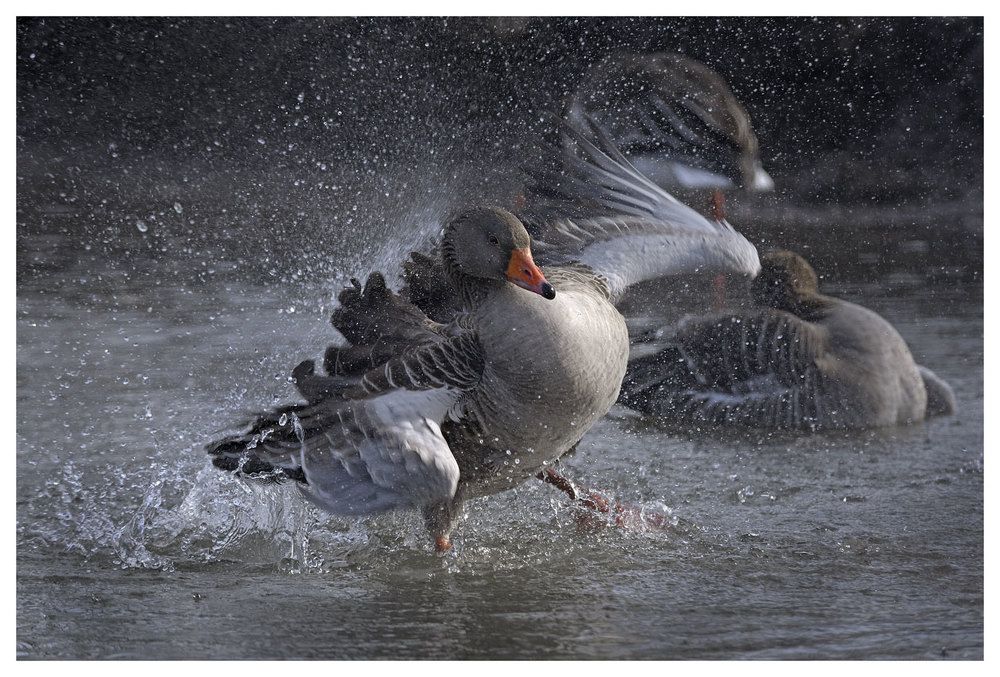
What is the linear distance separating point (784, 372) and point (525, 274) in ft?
6.18

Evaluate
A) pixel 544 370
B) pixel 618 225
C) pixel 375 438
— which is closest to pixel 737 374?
pixel 618 225

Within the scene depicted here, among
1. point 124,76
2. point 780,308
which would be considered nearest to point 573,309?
point 780,308

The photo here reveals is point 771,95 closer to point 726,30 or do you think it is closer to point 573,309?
point 726,30

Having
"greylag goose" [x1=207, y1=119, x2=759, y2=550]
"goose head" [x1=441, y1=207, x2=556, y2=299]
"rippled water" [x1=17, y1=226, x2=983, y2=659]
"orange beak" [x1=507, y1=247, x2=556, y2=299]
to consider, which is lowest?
"rippled water" [x1=17, y1=226, x2=983, y2=659]

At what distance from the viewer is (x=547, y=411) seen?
2.78 meters

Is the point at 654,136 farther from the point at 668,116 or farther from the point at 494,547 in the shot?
the point at 494,547

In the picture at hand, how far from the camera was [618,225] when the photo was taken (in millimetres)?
3535

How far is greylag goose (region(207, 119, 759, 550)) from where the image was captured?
106 inches

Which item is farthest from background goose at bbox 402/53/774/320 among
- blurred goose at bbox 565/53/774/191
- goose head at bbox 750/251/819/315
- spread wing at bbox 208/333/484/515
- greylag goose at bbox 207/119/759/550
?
spread wing at bbox 208/333/484/515

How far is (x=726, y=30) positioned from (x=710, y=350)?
323 cm

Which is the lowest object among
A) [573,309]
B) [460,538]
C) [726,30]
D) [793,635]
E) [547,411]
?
[793,635]

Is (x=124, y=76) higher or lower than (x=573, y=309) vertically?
higher

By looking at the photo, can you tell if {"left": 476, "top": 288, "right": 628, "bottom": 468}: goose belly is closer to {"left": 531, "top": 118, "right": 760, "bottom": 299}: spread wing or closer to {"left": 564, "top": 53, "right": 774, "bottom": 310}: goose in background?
{"left": 531, "top": 118, "right": 760, "bottom": 299}: spread wing

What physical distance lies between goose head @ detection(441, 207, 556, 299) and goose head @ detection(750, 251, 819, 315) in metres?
1.94
